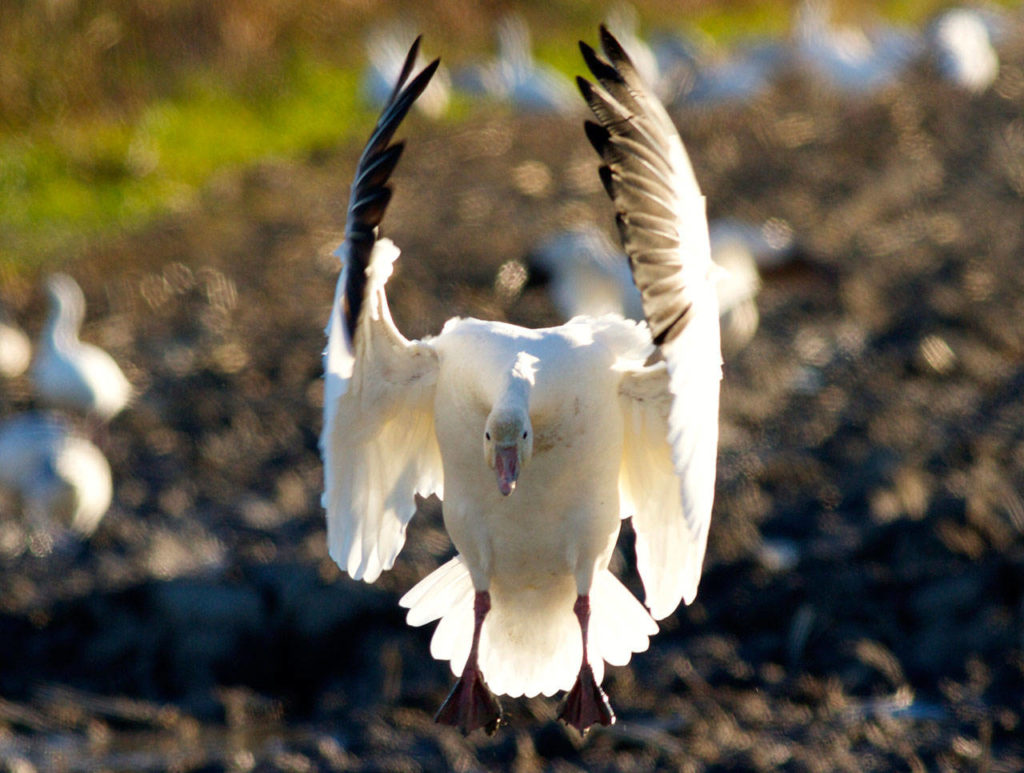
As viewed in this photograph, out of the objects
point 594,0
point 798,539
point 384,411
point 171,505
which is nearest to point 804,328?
point 798,539

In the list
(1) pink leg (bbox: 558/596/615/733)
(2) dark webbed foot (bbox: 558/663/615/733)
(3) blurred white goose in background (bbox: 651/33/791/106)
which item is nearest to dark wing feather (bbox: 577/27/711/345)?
(1) pink leg (bbox: 558/596/615/733)

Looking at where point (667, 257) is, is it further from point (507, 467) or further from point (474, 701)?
point (474, 701)

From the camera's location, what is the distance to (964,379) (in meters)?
8.48

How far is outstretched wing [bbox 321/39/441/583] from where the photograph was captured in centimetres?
360

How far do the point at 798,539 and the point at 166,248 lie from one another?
18.7 feet

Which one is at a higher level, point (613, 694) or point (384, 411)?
point (384, 411)

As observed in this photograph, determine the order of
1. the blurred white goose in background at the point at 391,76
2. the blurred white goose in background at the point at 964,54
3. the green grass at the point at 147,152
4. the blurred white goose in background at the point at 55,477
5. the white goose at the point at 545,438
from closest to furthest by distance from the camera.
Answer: the white goose at the point at 545,438 < the blurred white goose in background at the point at 55,477 < the green grass at the point at 147,152 < the blurred white goose in background at the point at 391,76 < the blurred white goose in background at the point at 964,54

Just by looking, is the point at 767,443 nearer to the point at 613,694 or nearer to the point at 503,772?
the point at 613,694

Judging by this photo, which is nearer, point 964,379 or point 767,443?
point 767,443

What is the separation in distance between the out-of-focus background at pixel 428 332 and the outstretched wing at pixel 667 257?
6.98ft

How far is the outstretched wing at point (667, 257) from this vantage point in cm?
340

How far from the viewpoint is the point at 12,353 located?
936cm

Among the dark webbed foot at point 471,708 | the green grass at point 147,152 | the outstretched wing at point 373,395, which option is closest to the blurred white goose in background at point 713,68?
the green grass at point 147,152

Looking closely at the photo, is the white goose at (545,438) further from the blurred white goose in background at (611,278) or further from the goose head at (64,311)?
the goose head at (64,311)
